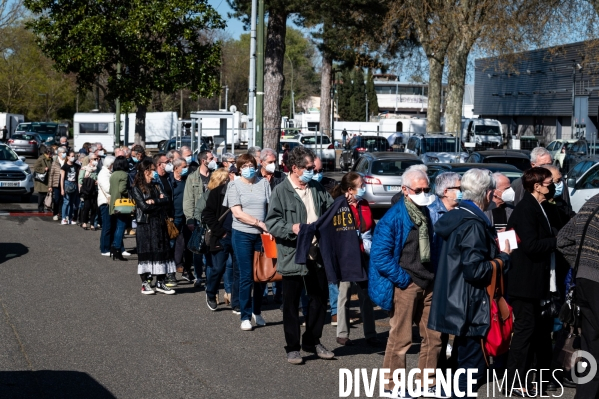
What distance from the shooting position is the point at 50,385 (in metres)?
7.46

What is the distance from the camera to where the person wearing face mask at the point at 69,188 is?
66.2ft

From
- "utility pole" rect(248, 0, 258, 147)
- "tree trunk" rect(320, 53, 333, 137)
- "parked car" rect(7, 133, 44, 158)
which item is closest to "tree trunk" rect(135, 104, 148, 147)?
"parked car" rect(7, 133, 44, 158)

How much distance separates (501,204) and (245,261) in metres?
2.72

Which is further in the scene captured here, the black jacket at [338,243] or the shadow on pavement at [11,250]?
the shadow on pavement at [11,250]

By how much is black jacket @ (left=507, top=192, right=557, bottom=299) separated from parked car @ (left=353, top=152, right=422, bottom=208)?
52.3 feet

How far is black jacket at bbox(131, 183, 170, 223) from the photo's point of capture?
37.7 ft

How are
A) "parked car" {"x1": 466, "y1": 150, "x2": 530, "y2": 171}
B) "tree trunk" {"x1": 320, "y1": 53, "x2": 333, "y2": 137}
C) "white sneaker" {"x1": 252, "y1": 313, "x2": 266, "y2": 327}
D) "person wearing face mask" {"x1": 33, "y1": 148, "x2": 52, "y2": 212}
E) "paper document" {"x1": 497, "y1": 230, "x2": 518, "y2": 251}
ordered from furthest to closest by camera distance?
"tree trunk" {"x1": 320, "y1": 53, "x2": 333, "y2": 137}
"parked car" {"x1": 466, "y1": 150, "x2": 530, "y2": 171}
"person wearing face mask" {"x1": 33, "y1": 148, "x2": 52, "y2": 212}
"white sneaker" {"x1": 252, "y1": 313, "x2": 266, "y2": 327}
"paper document" {"x1": 497, "y1": 230, "x2": 518, "y2": 251}

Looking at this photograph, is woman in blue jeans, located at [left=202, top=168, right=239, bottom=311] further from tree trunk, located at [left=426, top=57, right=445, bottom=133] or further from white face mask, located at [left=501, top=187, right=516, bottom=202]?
tree trunk, located at [left=426, top=57, right=445, bottom=133]

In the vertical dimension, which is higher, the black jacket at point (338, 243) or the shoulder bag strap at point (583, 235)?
the shoulder bag strap at point (583, 235)

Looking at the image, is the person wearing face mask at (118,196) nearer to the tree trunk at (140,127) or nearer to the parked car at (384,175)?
the parked car at (384,175)

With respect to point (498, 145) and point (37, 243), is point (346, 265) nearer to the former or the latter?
point (37, 243)

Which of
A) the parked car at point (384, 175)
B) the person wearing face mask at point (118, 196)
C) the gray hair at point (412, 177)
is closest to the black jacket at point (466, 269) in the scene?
the gray hair at point (412, 177)

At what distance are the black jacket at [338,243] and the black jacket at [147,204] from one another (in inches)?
148

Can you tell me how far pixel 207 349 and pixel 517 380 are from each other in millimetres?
3055
